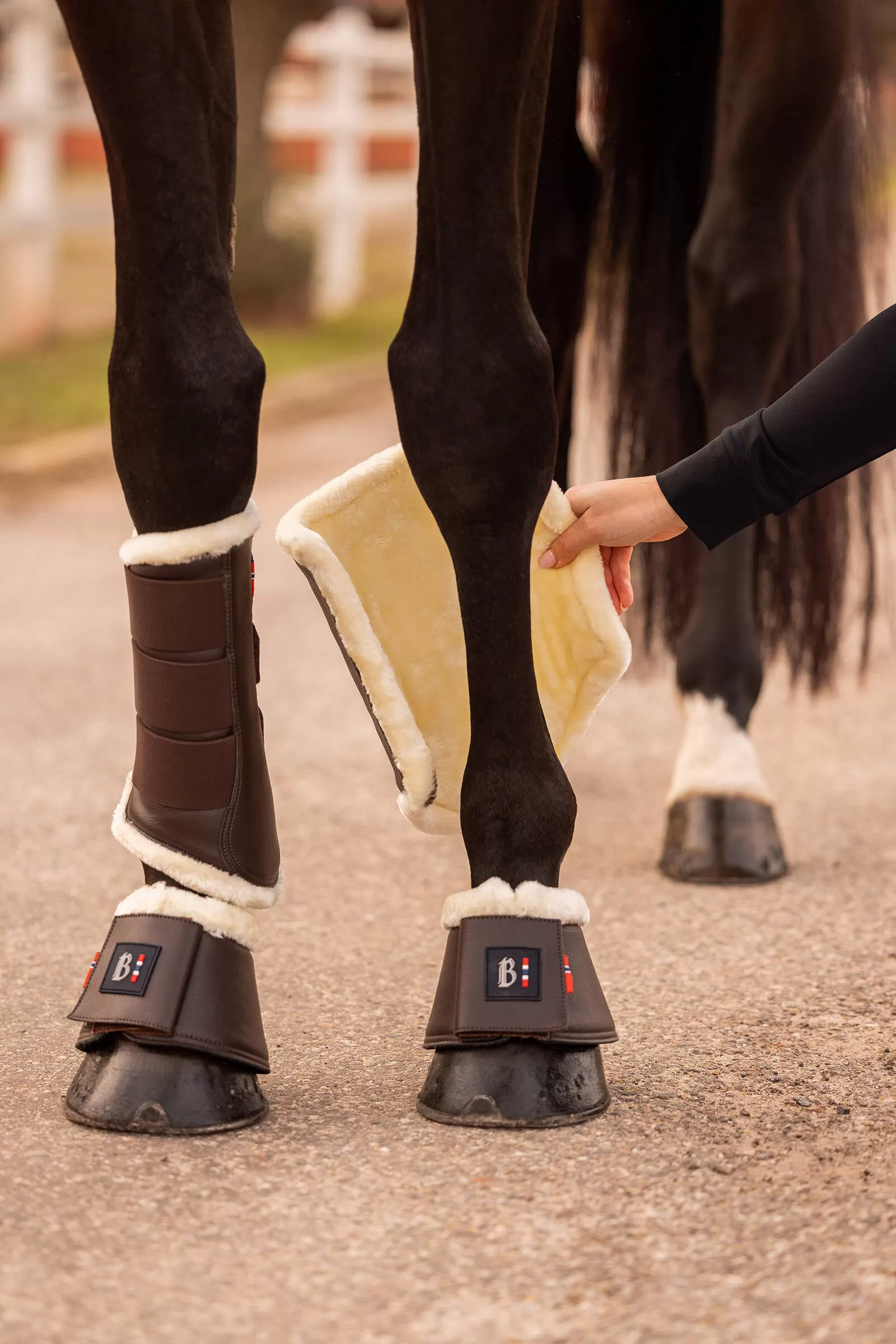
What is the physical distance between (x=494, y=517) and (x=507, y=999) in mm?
361

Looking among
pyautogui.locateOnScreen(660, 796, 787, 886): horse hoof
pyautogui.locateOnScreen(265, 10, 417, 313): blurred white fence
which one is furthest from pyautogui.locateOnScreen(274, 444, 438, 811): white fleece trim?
pyautogui.locateOnScreen(265, 10, 417, 313): blurred white fence

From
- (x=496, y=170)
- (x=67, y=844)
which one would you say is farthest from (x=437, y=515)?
(x=67, y=844)

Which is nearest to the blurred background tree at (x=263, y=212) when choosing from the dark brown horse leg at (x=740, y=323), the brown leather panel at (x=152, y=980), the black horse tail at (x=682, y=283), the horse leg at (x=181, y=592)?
the black horse tail at (x=682, y=283)

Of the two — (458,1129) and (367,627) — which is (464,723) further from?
(458,1129)

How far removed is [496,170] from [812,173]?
3.69ft

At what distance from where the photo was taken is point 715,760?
2000mm

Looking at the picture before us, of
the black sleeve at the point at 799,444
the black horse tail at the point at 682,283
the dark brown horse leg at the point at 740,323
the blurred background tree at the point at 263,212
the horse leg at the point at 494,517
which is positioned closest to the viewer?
the horse leg at the point at 494,517

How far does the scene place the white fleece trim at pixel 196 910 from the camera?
1275 mm

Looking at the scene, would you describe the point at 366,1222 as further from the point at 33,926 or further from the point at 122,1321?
the point at 33,926

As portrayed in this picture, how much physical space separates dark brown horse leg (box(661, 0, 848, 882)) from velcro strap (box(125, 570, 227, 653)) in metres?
0.83

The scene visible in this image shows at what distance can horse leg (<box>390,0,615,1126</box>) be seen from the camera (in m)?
1.22

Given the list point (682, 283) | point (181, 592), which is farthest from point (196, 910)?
point (682, 283)

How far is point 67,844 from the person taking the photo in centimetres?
205

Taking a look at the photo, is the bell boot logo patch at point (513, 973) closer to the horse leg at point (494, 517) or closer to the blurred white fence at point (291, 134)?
the horse leg at point (494, 517)
